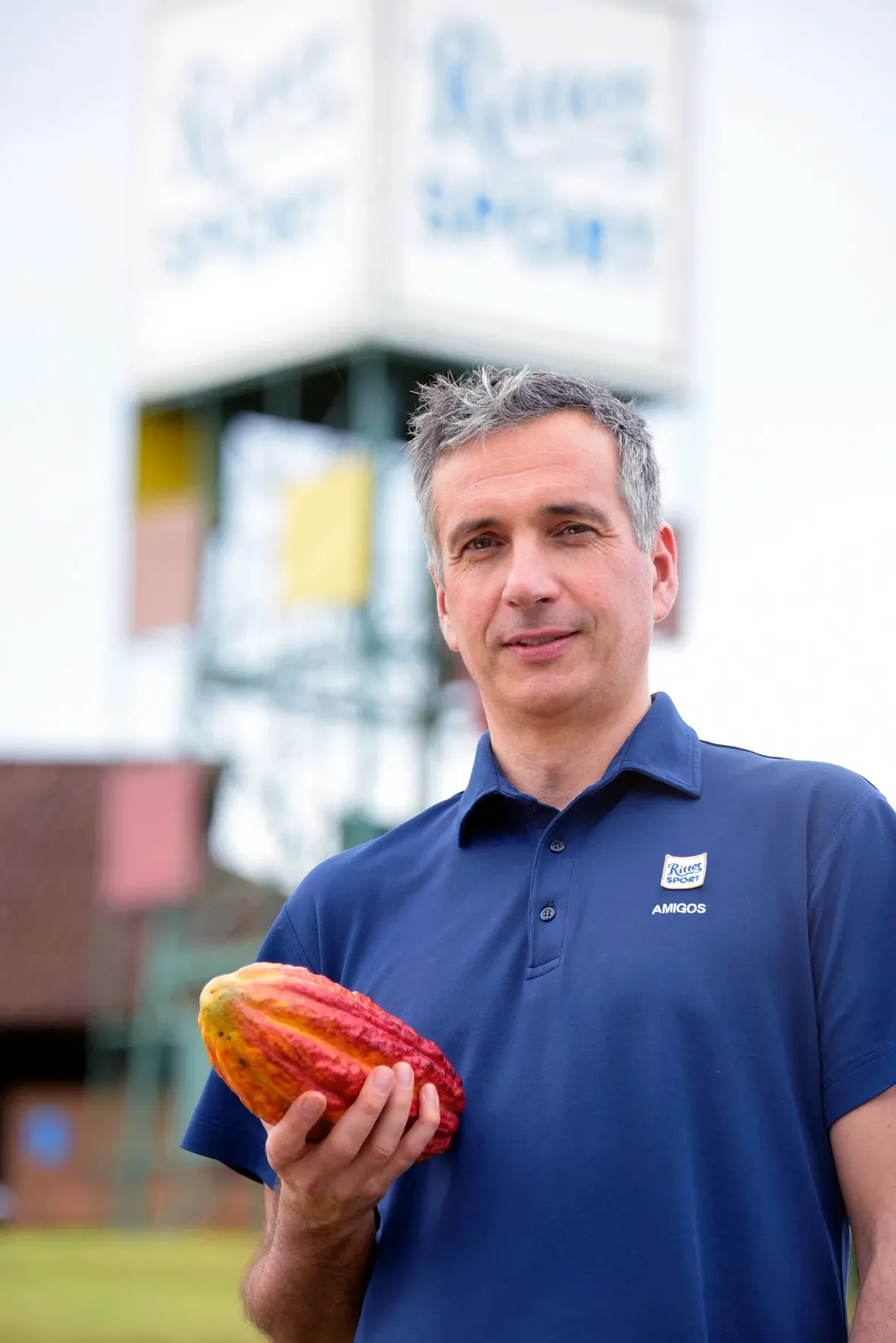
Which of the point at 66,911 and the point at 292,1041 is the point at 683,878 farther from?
the point at 66,911

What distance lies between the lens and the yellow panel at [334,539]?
95.4ft

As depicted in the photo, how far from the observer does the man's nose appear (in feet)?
11.1

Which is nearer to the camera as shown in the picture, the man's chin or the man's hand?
the man's hand

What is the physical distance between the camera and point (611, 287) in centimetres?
2855

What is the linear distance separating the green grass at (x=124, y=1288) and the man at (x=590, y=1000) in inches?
384

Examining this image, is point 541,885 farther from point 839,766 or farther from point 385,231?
point 385,231

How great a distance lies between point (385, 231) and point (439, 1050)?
81.7 feet

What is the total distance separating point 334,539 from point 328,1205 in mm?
Result: 26431

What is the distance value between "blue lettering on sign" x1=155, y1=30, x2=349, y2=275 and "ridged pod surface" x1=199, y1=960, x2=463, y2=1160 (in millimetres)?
25546

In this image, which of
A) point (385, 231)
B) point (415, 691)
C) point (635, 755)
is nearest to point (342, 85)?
point (385, 231)

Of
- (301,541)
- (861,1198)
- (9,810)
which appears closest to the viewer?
(861,1198)

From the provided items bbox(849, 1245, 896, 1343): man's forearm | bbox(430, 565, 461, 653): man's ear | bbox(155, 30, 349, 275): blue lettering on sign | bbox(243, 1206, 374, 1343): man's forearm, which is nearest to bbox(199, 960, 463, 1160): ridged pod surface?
bbox(243, 1206, 374, 1343): man's forearm

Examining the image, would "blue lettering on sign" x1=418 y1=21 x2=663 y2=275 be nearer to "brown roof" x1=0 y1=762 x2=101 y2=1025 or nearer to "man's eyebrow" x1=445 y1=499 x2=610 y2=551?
"brown roof" x1=0 y1=762 x2=101 y2=1025

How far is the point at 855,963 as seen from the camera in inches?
119
